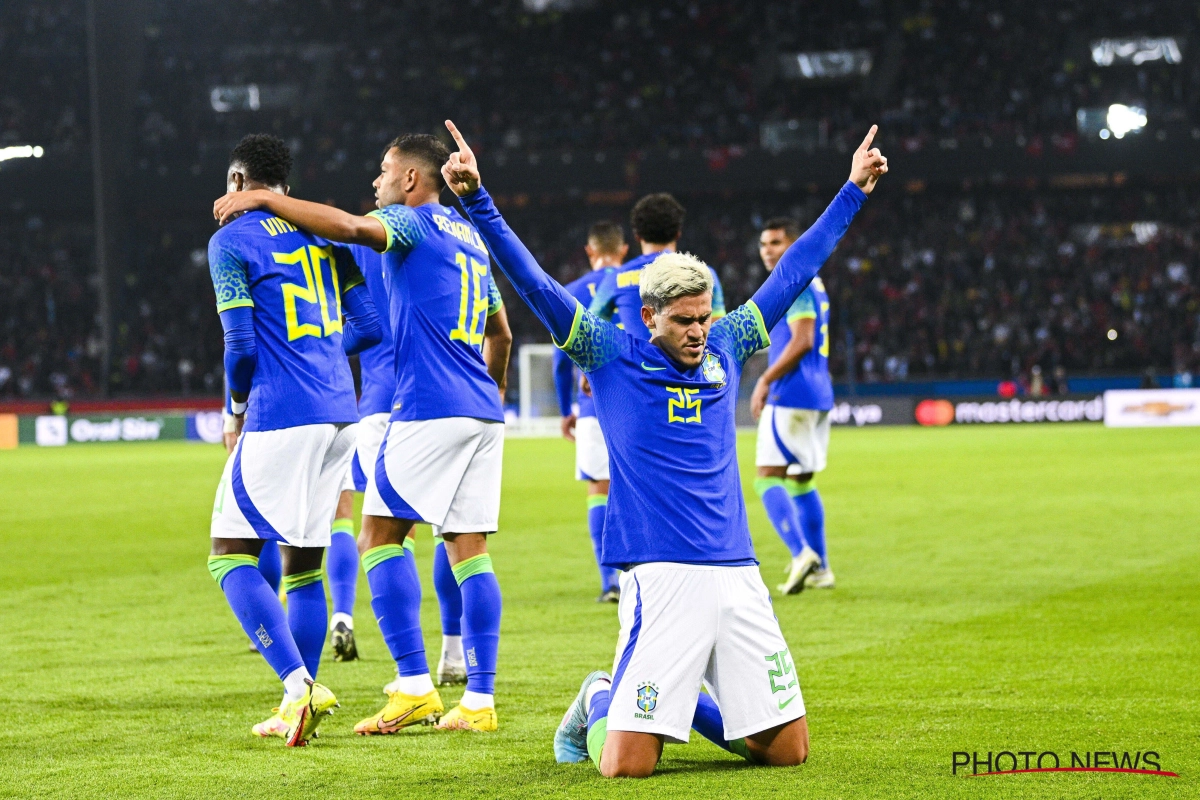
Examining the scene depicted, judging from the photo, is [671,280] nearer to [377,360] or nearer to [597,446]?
[377,360]

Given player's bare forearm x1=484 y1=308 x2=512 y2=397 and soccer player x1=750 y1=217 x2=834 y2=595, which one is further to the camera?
soccer player x1=750 y1=217 x2=834 y2=595

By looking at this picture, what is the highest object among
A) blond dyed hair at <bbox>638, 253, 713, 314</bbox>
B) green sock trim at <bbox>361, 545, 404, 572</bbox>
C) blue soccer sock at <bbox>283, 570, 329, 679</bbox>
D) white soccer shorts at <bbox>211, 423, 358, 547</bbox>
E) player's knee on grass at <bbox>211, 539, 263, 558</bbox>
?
blond dyed hair at <bbox>638, 253, 713, 314</bbox>

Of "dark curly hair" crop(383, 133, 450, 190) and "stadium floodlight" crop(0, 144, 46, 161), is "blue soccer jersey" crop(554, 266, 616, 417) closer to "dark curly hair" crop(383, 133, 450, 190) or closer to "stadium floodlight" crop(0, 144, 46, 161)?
"dark curly hair" crop(383, 133, 450, 190)

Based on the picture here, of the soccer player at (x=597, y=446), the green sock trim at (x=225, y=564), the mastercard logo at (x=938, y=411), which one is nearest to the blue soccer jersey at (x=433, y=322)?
the green sock trim at (x=225, y=564)

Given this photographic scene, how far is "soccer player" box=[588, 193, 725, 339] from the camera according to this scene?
7.71m

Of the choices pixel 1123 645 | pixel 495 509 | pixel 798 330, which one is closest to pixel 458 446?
pixel 495 509

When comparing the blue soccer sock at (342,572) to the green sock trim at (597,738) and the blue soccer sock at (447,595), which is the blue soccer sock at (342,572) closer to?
the blue soccer sock at (447,595)

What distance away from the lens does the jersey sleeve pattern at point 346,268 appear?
5.07 metres

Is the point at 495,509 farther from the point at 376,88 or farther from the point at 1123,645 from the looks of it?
the point at 376,88

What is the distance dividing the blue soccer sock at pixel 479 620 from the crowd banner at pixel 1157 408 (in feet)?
93.6

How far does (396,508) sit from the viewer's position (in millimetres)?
4996

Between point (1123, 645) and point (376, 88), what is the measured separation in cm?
3698

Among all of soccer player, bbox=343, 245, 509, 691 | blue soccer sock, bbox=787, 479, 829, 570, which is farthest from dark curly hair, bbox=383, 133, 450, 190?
blue soccer sock, bbox=787, 479, 829, 570

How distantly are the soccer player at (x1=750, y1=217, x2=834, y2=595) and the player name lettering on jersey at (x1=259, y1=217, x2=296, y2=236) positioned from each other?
4.46 meters
